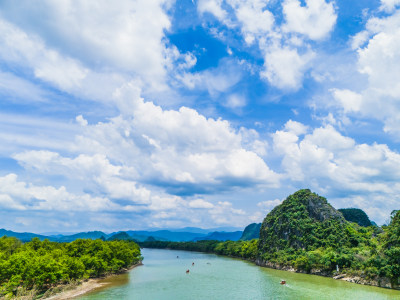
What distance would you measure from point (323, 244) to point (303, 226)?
39.2 ft

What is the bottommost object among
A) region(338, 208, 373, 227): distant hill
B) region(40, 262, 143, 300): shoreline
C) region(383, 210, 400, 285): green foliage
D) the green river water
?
region(40, 262, 143, 300): shoreline

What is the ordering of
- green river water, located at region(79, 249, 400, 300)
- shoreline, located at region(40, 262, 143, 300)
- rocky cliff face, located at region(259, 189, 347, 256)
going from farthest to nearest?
rocky cliff face, located at region(259, 189, 347, 256) < green river water, located at region(79, 249, 400, 300) < shoreline, located at region(40, 262, 143, 300)

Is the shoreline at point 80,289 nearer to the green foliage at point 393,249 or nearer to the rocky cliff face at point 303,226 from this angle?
the green foliage at point 393,249

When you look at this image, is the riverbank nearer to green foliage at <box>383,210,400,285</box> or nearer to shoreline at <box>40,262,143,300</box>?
green foliage at <box>383,210,400,285</box>

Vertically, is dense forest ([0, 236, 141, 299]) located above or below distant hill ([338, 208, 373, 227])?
below

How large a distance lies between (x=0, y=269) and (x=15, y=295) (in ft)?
15.1

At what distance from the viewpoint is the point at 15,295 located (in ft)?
137

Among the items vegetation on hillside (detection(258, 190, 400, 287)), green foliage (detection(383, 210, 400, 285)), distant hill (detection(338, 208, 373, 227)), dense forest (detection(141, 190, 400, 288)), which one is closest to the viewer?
green foliage (detection(383, 210, 400, 285))

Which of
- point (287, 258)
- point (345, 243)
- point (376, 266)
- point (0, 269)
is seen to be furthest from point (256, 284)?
point (0, 269)

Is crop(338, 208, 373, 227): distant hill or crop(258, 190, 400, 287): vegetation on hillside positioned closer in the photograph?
crop(258, 190, 400, 287): vegetation on hillside

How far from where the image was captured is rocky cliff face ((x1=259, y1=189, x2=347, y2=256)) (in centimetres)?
9038

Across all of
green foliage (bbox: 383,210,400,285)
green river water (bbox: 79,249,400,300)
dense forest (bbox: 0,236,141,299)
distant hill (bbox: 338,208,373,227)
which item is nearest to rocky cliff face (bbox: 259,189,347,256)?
green foliage (bbox: 383,210,400,285)

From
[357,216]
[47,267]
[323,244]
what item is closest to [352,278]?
[323,244]

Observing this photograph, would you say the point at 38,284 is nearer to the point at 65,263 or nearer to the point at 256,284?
the point at 65,263
